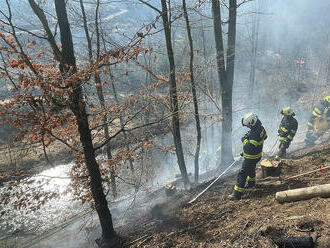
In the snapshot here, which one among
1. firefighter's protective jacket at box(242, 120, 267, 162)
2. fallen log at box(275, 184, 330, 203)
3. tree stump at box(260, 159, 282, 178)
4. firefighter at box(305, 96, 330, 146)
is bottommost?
firefighter at box(305, 96, 330, 146)

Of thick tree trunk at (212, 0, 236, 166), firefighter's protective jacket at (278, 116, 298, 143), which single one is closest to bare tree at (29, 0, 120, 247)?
thick tree trunk at (212, 0, 236, 166)

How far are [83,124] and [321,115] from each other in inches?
410

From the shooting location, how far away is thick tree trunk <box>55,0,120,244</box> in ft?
16.0

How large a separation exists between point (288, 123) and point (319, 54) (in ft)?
115

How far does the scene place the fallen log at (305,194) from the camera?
4.50m

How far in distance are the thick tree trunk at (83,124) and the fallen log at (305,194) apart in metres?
3.74

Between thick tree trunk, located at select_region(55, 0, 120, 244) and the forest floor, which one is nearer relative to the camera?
the forest floor

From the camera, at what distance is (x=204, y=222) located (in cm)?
546

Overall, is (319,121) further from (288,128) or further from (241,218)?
(241,218)

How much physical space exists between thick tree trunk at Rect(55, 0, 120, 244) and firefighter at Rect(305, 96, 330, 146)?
391 inches

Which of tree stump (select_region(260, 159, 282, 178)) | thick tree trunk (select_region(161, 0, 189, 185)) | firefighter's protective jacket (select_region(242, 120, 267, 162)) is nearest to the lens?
firefighter's protective jacket (select_region(242, 120, 267, 162))

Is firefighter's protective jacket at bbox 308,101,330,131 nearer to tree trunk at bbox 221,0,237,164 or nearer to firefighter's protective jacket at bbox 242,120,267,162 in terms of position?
tree trunk at bbox 221,0,237,164

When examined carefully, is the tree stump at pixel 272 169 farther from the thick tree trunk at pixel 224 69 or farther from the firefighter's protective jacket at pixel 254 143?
the thick tree trunk at pixel 224 69

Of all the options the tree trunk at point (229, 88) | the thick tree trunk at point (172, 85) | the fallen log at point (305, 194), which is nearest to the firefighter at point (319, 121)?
the tree trunk at point (229, 88)
